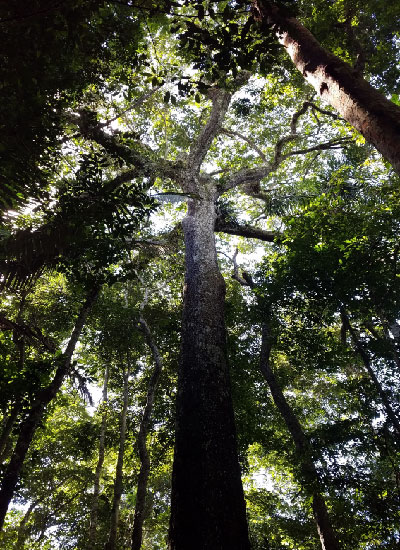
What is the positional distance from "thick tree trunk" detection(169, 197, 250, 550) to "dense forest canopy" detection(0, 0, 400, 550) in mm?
18

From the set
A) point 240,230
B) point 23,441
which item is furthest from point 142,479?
point 240,230

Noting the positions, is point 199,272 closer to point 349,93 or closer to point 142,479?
point 349,93

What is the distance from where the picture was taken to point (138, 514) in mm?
7316

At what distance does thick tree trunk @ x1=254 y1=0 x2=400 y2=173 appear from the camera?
218cm

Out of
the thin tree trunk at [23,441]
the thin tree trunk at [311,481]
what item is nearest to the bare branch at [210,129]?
the thin tree trunk at [23,441]

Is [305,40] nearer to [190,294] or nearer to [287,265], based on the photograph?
[190,294]

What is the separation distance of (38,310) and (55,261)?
23.8 feet

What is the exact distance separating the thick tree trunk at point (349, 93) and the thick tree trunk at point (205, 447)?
2.71 metres

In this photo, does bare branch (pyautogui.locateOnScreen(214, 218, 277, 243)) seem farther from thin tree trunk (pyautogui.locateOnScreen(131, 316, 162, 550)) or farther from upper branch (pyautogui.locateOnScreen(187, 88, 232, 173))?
thin tree trunk (pyautogui.locateOnScreen(131, 316, 162, 550))

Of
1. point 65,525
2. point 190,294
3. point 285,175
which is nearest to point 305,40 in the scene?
point 190,294

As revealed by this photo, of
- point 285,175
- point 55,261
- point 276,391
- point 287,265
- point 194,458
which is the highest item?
point 285,175

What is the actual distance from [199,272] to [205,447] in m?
3.20

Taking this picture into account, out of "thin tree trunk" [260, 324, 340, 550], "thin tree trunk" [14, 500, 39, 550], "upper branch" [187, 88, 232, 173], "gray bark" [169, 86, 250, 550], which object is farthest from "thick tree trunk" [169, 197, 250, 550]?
"thin tree trunk" [14, 500, 39, 550]

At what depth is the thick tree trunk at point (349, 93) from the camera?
2.18 metres
